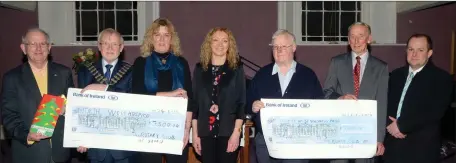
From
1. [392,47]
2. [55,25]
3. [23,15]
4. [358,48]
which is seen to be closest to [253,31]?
[392,47]

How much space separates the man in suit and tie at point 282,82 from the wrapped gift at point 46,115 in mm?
1417

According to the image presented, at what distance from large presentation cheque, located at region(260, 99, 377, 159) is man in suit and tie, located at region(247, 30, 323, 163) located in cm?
8

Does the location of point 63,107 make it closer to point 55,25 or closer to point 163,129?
point 163,129

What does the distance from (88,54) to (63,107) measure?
431 centimetres

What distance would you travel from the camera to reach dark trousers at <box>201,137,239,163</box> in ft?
11.5

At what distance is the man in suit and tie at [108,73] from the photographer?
339 centimetres

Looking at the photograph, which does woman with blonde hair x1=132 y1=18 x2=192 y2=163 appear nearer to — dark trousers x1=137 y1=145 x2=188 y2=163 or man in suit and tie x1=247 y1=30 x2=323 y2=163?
dark trousers x1=137 y1=145 x2=188 y2=163

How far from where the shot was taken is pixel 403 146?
3.48 m

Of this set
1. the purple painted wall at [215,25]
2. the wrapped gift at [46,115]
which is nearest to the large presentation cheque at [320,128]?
the wrapped gift at [46,115]

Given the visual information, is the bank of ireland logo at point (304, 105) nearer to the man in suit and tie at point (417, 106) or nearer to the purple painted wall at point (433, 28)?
the man in suit and tie at point (417, 106)

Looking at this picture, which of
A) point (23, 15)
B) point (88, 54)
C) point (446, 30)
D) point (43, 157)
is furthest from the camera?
point (446, 30)

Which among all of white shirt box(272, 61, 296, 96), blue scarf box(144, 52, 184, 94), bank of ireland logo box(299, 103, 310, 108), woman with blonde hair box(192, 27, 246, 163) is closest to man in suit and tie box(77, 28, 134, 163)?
blue scarf box(144, 52, 184, 94)

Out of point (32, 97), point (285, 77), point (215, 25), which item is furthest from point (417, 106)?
point (215, 25)

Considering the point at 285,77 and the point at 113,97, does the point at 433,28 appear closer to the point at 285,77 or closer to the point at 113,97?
the point at 285,77
